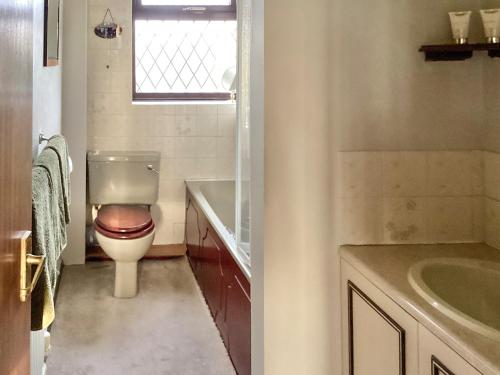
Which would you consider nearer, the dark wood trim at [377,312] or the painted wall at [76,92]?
the dark wood trim at [377,312]

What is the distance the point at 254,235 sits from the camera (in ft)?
6.45

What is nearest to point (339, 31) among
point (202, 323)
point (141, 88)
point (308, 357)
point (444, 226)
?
point (444, 226)

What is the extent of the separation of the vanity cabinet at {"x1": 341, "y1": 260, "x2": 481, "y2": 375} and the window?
318cm

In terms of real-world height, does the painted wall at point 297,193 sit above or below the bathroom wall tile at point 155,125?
below

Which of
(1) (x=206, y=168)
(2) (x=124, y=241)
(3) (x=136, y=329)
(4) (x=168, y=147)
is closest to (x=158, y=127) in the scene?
(4) (x=168, y=147)

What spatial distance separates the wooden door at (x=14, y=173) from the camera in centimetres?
108

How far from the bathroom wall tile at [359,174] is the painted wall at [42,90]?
4.40 feet

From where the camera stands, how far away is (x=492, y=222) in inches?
71.7

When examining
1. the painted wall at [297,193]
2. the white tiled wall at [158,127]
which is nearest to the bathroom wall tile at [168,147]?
the white tiled wall at [158,127]

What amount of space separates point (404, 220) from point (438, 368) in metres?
0.73

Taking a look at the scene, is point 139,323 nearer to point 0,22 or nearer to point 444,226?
point 444,226

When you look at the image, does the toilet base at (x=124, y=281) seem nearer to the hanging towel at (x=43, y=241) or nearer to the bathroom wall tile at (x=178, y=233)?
the bathroom wall tile at (x=178, y=233)

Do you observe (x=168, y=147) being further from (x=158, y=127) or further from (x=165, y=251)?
(x=165, y=251)

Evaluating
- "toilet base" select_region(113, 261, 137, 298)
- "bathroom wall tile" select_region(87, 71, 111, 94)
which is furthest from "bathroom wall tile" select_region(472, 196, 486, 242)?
"bathroom wall tile" select_region(87, 71, 111, 94)
